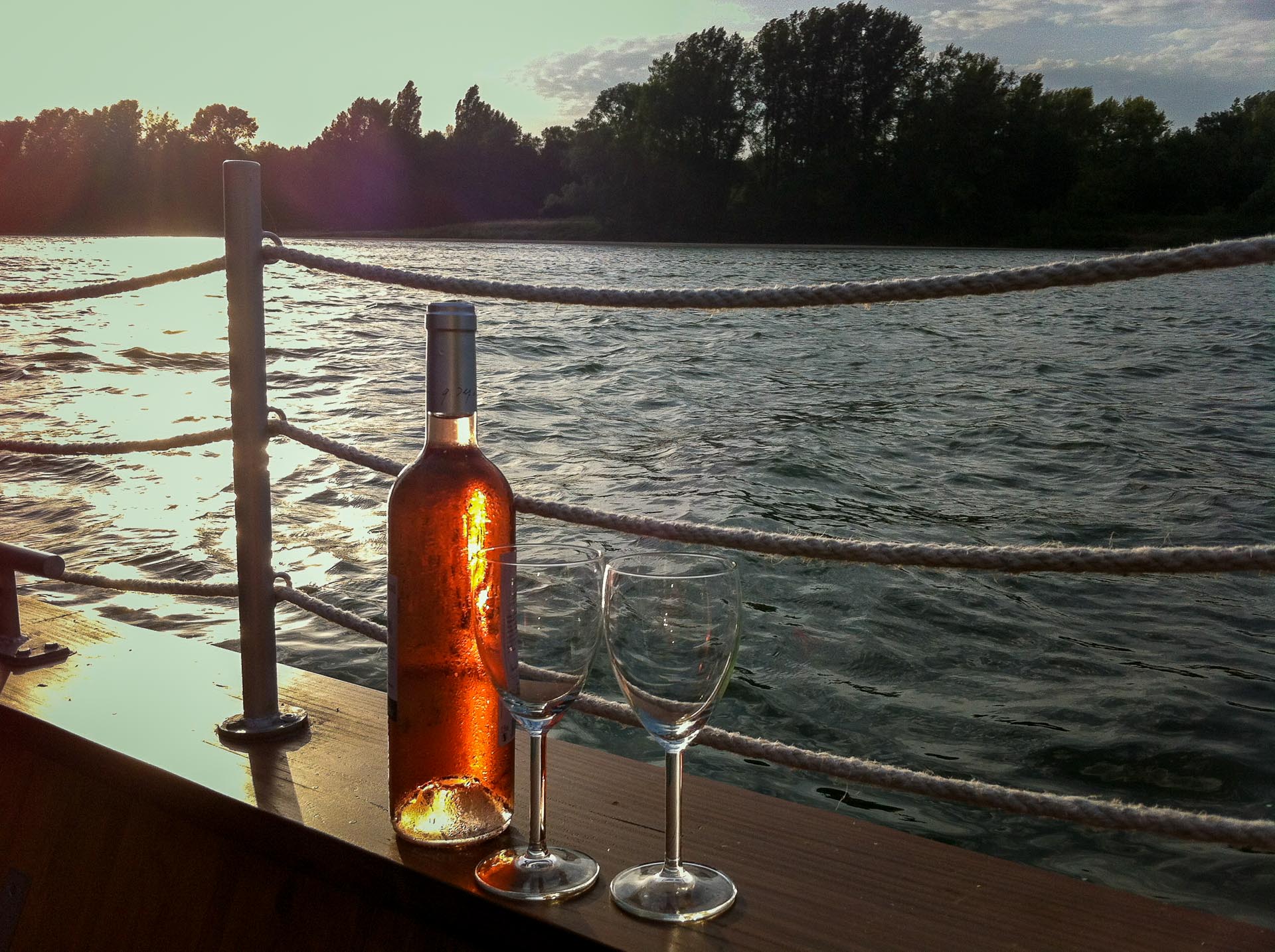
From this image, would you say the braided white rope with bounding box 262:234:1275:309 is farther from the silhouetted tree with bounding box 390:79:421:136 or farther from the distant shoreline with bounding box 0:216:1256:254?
the silhouetted tree with bounding box 390:79:421:136

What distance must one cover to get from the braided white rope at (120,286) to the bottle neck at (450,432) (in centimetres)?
48

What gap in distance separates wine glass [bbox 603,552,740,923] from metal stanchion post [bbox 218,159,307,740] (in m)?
0.53

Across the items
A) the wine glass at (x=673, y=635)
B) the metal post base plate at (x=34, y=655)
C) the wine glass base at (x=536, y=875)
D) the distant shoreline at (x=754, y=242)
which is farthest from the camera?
the distant shoreline at (x=754, y=242)

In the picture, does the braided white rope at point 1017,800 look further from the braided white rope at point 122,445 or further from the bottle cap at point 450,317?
the braided white rope at point 122,445

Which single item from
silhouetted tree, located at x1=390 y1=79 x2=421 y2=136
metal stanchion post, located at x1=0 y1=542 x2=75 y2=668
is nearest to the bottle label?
metal stanchion post, located at x1=0 y1=542 x2=75 y2=668

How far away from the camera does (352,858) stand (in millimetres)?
901

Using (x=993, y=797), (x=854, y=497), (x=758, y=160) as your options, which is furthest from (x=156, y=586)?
(x=758, y=160)

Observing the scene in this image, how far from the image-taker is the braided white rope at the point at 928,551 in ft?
2.90

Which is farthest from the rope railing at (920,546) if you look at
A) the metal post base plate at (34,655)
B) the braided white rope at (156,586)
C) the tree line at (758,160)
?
the tree line at (758,160)

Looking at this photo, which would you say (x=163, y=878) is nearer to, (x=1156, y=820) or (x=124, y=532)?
(x=1156, y=820)

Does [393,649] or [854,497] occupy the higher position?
[393,649]

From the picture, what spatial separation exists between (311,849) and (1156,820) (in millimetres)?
701

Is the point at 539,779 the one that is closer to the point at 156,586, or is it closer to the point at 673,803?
the point at 673,803

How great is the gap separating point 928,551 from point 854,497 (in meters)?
6.30
